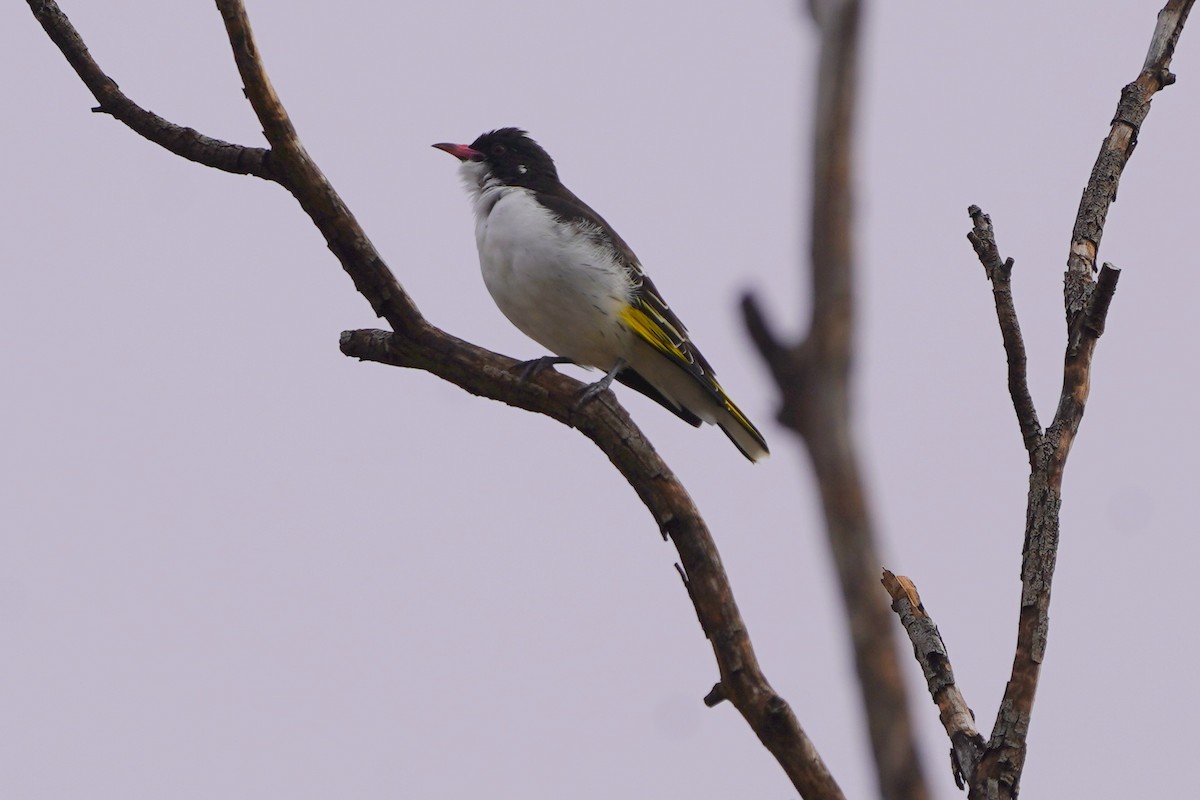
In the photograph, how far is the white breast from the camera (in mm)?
7137

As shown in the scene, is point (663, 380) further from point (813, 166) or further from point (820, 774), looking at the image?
point (813, 166)

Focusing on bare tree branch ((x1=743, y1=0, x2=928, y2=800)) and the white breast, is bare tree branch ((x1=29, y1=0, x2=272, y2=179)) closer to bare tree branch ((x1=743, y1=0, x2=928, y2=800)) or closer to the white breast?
the white breast

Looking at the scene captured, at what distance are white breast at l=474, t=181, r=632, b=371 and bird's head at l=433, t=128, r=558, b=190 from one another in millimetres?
736

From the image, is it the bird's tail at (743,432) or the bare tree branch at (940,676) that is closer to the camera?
the bare tree branch at (940,676)

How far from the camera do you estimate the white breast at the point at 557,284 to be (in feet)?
23.4

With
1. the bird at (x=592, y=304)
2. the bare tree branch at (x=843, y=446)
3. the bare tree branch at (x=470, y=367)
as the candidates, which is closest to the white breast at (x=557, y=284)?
the bird at (x=592, y=304)

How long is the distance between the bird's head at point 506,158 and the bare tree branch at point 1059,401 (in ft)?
11.3

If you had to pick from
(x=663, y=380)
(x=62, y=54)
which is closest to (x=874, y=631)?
(x=62, y=54)

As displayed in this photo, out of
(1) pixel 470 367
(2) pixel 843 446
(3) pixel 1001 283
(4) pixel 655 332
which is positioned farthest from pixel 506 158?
(2) pixel 843 446

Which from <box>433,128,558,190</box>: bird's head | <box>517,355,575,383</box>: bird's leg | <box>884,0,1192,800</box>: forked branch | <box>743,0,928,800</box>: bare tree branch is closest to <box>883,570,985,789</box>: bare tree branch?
<box>884,0,1192,800</box>: forked branch

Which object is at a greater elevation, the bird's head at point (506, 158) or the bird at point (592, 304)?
the bird's head at point (506, 158)

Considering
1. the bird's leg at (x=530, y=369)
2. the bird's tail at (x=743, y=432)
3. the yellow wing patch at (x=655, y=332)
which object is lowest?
the bird's leg at (x=530, y=369)

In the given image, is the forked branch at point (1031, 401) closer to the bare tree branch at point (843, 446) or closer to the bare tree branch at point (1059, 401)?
the bare tree branch at point (1059, 401)

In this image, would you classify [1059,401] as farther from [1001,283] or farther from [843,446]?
[843,446]
